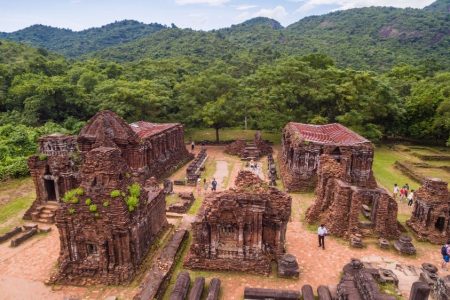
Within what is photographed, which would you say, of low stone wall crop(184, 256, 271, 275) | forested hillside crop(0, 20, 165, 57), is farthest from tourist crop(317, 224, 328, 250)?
forested hillside crop(0, 20, 165, 57)

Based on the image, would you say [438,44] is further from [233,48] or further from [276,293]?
[276,293]

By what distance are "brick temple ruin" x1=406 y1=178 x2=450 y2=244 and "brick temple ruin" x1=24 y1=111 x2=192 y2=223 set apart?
16.1 meters

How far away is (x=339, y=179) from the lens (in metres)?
20.4

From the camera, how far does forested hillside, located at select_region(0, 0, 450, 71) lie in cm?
9062

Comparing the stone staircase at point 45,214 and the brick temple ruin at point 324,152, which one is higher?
the brick temple ruin at point 324,152

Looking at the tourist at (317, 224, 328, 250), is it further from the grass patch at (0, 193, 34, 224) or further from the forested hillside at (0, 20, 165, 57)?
the forested hillside at (0, 20, 165, 57)

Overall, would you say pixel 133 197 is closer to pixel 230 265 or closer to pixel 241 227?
pixel 241 227

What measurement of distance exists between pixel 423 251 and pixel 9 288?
19.7 metres

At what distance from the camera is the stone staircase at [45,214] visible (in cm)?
2034

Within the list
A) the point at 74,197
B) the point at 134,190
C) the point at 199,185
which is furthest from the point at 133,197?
the point at 199,185

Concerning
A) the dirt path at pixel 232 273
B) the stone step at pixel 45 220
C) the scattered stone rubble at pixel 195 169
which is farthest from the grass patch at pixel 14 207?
the scattered stone rubble at pixel 195 169

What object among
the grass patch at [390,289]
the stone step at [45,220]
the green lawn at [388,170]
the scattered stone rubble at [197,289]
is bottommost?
the grass patch at [390,289]

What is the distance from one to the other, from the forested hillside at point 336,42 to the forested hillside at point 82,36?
871mm

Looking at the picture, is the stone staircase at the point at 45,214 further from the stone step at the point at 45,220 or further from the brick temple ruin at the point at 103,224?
the brick temple ruin at the point at 103,224
